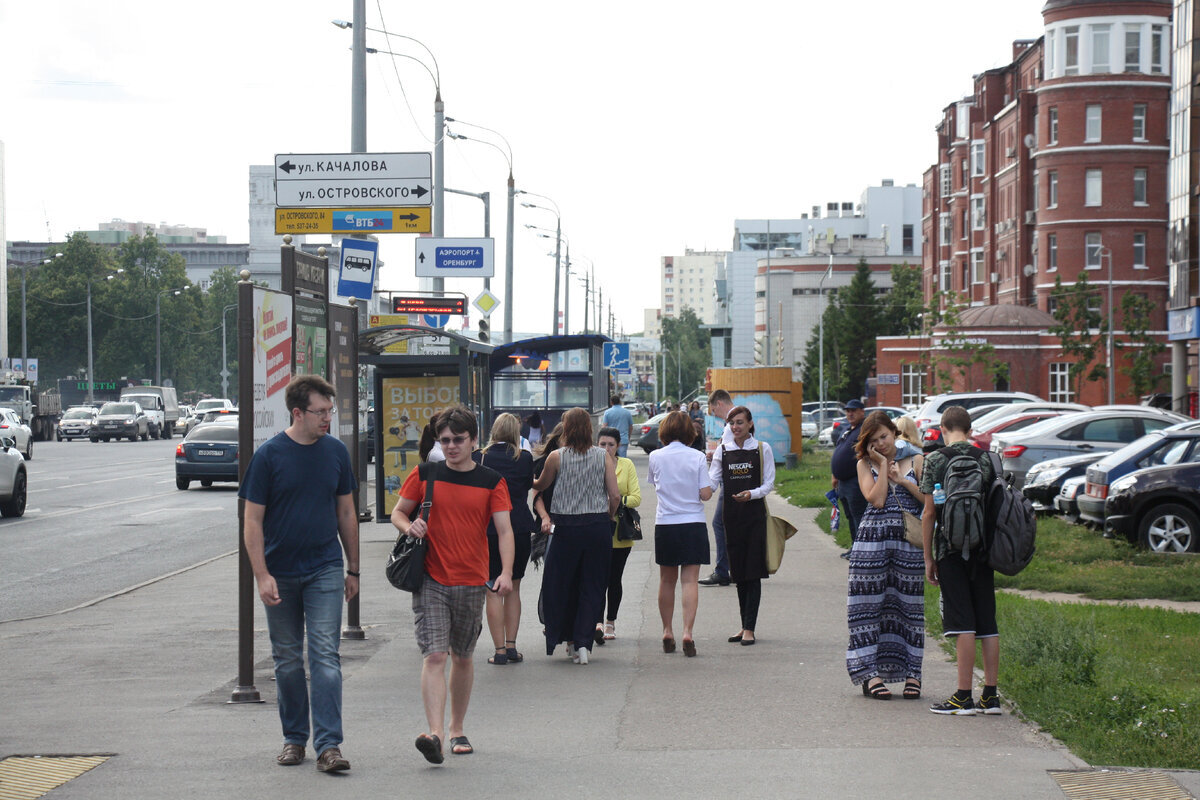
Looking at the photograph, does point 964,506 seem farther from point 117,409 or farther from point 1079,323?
point 117,409

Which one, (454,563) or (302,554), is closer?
(302,554)

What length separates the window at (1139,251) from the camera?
6662cm

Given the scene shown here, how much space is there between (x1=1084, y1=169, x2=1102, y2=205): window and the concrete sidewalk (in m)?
60.4

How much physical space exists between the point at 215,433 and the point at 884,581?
23.3 meters

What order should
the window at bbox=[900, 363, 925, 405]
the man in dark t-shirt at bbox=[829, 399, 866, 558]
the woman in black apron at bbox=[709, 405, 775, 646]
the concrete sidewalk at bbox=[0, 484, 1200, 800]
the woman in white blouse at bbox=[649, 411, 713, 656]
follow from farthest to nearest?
the window at bbox=[900, 363, 925, 405]
the man in dark t-shirt at bbox=[829, 399, 866, 558]
the woman in black apron at bbox=[709, 405, 775, 646]
the woman in white blouse at bbox=[649, 411, 713, 656]
the concrete sidewalk at bbox=[0, 484, 1200, 800]

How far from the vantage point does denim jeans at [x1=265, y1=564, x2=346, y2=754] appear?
21.7 ft

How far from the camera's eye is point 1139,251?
219ft

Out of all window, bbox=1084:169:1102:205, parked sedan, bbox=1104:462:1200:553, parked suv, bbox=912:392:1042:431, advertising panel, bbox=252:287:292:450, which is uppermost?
window, bbox=1084:169:1102:205

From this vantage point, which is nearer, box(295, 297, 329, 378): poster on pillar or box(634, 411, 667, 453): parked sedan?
box(295, 297, 329, 378): poster on pillar

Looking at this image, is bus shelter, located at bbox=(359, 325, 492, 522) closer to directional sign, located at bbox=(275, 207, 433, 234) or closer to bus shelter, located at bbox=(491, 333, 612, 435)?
directional sign, located at bbox=(275, 207, 433, 234)

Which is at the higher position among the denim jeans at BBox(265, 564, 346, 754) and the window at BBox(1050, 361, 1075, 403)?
the window at BBox(1050, 361, 1075, 403)

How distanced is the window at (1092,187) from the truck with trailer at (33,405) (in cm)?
4868

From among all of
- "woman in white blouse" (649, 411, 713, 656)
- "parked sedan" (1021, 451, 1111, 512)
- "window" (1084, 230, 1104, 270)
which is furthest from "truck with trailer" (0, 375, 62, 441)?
"woman in white blouse" (649, 411, 713, 656)

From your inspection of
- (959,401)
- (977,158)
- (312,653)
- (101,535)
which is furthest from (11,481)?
(977,158)
